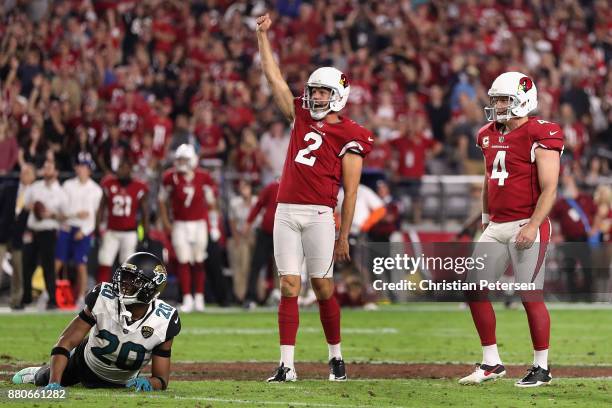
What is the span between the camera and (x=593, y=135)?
20469 millimetres

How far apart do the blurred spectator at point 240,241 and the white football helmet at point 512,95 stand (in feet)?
28.8

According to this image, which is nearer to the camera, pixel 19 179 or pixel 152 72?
pixel 19 179

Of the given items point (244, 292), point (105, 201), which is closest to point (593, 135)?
point (244, 292)

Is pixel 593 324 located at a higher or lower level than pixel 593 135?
lower

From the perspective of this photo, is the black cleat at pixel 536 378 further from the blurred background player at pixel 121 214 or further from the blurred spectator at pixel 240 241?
the blurred spectator at pixel 240 241

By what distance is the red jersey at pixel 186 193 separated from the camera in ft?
49.9

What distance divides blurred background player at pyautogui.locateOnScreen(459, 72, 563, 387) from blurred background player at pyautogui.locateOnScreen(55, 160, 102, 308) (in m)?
8.24

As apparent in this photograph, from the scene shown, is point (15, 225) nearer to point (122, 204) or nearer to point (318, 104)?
point (122, 204)

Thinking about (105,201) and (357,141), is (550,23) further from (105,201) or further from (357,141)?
(357,141)

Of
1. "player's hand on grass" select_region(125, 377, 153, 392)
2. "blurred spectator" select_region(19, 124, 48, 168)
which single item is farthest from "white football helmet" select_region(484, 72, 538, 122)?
"blurred spectator" select_region(19, 124, 48, 168)

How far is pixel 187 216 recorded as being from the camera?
50.3 ft

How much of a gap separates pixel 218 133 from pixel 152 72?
2.14m

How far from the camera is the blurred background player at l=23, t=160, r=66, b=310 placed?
50.0 feet

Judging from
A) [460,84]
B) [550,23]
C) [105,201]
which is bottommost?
[105,201]
